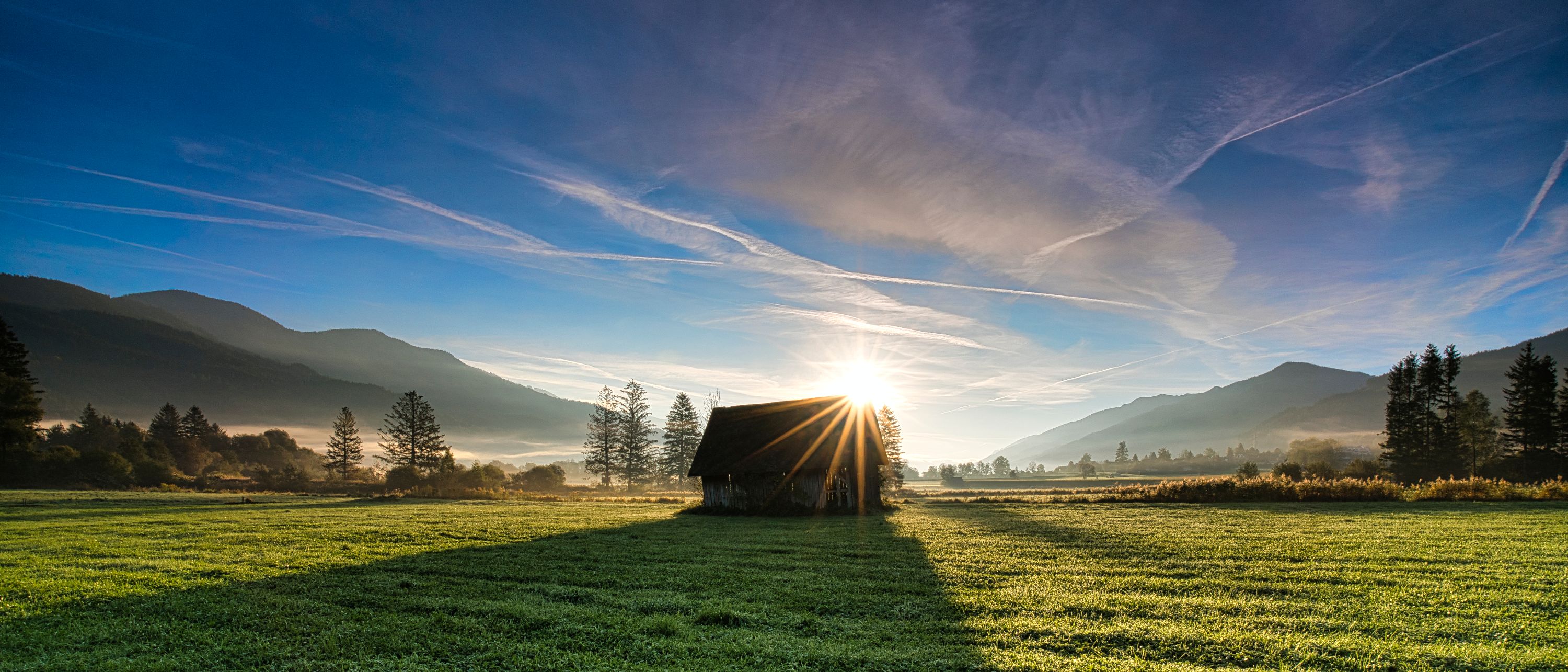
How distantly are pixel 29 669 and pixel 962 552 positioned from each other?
16.6 m

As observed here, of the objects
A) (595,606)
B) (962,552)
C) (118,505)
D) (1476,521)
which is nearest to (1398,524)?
(1476,521)

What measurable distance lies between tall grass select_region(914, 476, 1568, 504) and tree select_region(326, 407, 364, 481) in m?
99.9

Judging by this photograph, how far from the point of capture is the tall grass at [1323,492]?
1161 inches

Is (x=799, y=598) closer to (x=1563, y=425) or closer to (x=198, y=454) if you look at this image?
(x=1563, y=425)

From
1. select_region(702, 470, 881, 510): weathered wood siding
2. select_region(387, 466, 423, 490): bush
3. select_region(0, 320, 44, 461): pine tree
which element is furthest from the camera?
select_region(387, 466, 423, 490): bush

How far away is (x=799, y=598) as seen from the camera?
10.7 metres

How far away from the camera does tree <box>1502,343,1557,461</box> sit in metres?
51.1

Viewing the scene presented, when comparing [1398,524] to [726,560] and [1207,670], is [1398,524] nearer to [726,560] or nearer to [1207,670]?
[1207,670]

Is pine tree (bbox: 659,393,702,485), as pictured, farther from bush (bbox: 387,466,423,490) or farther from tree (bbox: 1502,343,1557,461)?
tree (bbox: 1502,343,1557,461)

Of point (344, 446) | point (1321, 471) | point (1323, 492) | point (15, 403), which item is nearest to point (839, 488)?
point (1323, 492)

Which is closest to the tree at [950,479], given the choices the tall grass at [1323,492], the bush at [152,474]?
the tall grass at [1323,492]

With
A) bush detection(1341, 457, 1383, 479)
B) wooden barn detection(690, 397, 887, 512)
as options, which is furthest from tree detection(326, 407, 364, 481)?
bush detection(1341, 457, 1383, 479)

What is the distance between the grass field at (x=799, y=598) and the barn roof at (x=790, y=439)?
44.6 ft

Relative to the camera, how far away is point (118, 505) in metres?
31.8
